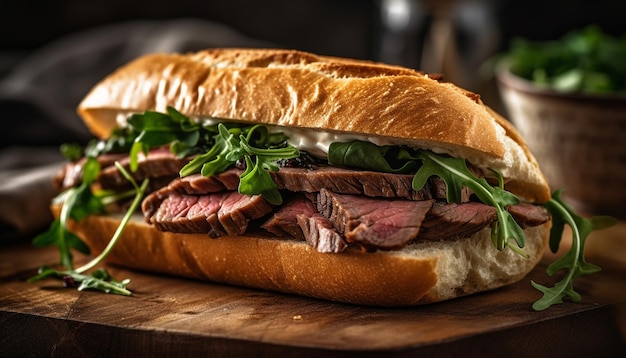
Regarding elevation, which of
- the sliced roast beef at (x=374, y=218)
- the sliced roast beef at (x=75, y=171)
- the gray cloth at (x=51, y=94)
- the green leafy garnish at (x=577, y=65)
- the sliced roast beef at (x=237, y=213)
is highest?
the green leafy garnish at (x=577, y=65)

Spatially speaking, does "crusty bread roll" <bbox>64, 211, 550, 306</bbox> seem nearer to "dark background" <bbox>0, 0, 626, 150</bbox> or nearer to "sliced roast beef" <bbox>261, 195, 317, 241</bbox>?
"sliced roast beef" <bbox>261, 195, 317, 241</bbox>

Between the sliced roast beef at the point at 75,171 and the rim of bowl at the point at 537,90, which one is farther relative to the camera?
the rim of bowl at the point at 537,90

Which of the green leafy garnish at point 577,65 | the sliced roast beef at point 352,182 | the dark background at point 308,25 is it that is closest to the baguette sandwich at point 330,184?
the sliced roast beef at point 352,182

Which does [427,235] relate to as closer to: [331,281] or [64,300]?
[331,281]

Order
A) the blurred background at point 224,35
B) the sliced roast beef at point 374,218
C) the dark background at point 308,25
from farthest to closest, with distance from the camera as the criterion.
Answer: the dark background at point 308,25
the blurred background at point 224,35
the sliced roast beef at point 374,218

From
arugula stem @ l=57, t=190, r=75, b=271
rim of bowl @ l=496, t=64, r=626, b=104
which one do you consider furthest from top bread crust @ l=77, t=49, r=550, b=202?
rim of bowl @ l=496, t=64, r=626, b=104

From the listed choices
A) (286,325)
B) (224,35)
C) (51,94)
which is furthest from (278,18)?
(286,325)

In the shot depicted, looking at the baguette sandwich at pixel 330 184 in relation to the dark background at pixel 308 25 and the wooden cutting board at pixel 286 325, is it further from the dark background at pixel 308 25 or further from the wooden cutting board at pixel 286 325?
the dark background at pixel 308 25

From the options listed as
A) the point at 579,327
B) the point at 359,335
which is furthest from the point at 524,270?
the point at 359,335
